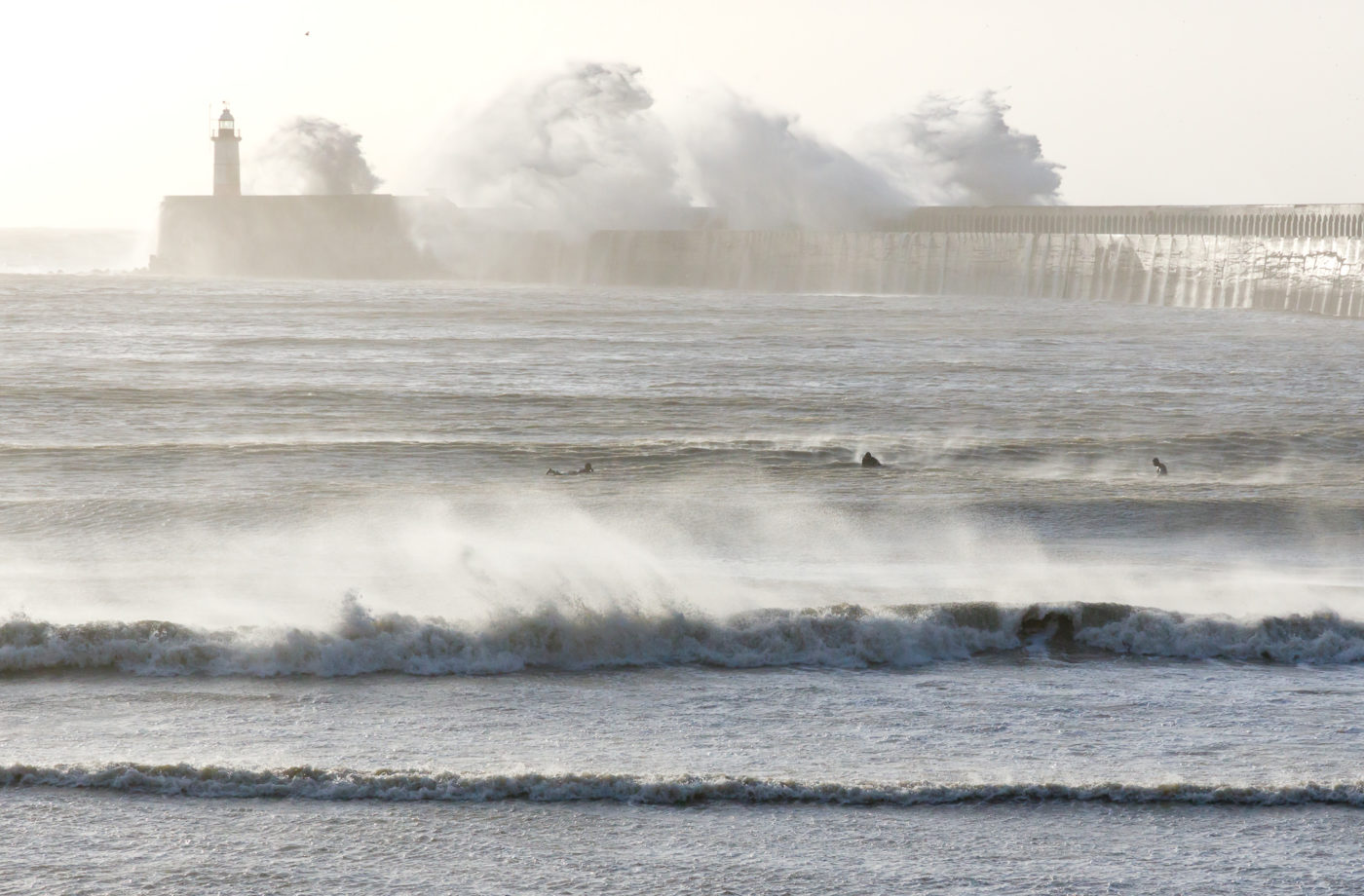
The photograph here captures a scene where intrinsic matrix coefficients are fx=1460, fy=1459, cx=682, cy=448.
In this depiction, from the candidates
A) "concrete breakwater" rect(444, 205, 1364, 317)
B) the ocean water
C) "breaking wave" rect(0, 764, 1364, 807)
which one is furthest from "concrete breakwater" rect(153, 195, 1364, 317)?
"breaking wave" rect(0, 764, 1364, 807)

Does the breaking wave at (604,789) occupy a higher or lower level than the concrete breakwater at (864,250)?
lower

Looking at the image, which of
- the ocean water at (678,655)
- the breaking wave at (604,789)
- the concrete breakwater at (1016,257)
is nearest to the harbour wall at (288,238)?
the concrete breakwater at (1016,257)

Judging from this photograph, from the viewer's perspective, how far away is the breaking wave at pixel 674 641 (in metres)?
6.25

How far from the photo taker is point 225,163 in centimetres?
6644

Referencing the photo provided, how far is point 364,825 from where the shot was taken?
4.44 meters

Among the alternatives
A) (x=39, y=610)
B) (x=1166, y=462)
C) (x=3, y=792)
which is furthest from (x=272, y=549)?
(x=1166, y=462)

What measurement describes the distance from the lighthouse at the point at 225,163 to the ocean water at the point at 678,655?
170 feet

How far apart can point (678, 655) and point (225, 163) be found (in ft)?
213

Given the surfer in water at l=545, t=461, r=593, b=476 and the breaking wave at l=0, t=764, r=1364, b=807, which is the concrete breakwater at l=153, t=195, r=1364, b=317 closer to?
the surfer in water at l=545, t=461, r=593, b=476

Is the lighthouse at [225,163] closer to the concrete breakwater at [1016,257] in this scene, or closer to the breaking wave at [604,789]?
the concrete breakwater at [1016,257]

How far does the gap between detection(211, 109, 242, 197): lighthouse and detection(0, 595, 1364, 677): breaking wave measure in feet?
209

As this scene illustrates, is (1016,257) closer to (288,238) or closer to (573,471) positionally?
(288,238)

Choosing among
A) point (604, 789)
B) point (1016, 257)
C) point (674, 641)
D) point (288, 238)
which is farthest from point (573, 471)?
point (288, 238)

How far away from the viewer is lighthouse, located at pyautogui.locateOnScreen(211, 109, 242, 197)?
6600cm
